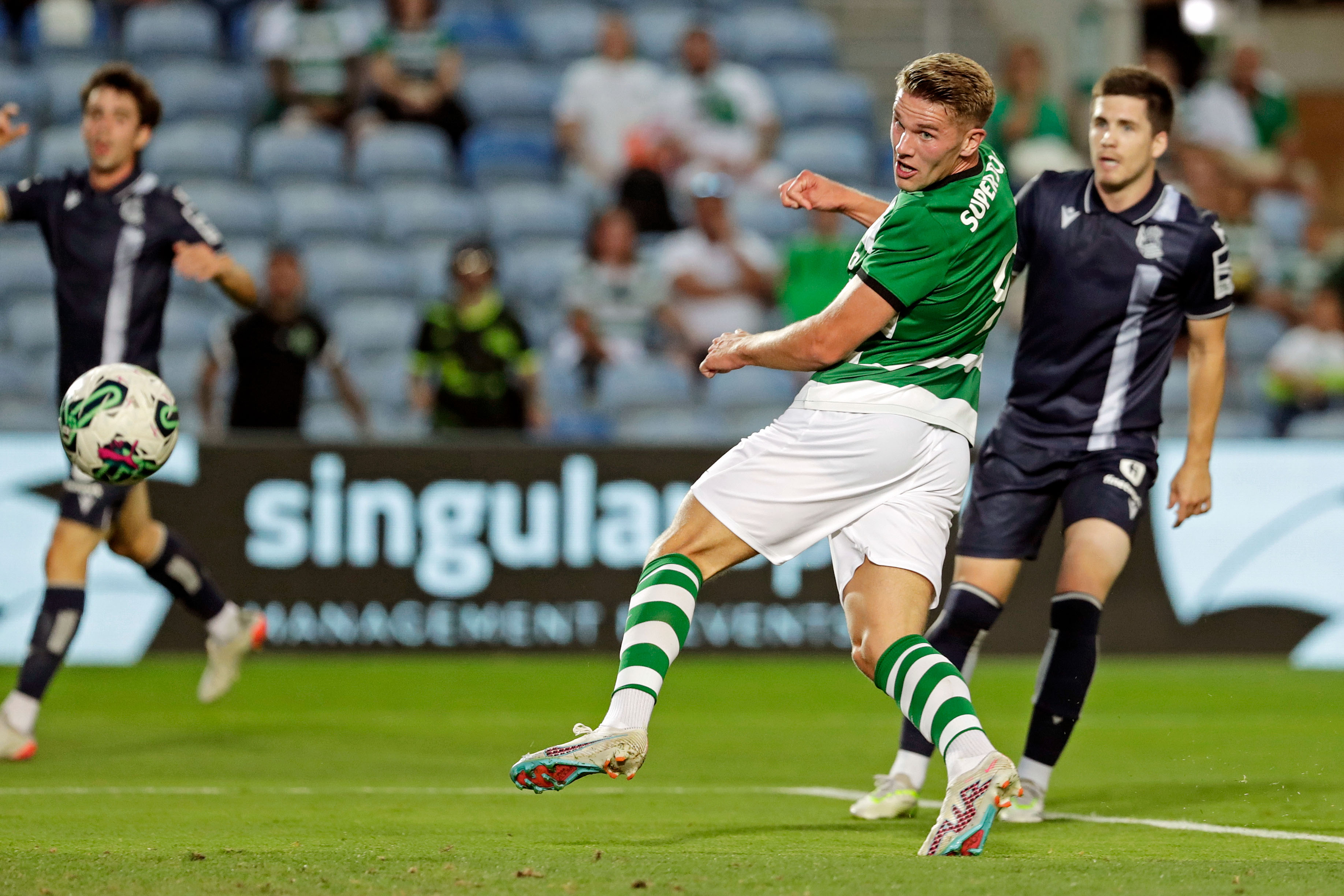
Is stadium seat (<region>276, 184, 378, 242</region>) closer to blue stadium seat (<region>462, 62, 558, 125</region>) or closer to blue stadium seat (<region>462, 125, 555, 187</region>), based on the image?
blue stadium seat (<region>462, 125, 555, 187</region>)

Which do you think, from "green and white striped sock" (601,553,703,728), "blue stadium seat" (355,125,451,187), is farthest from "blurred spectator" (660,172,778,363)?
"green and white striped sock" (601,553,703,728)

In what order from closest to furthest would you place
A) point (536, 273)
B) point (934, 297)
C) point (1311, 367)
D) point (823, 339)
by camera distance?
point (823, 339) < point (934, 297) < point (1311, 367) < point (536, 273)

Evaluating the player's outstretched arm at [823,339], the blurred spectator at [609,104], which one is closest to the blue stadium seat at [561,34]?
the blurred spectator at [609,104]

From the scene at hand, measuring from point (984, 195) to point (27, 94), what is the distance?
35.7 feet

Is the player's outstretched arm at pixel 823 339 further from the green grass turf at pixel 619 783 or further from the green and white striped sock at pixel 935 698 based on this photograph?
the green grass turf at pixel 619 783

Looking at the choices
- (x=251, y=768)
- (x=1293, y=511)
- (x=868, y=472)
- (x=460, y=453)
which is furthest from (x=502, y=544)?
(x=868, y=472)

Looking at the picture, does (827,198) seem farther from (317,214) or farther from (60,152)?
(60,152)

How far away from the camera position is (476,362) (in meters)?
11.0

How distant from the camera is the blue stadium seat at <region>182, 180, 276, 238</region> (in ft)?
42.2

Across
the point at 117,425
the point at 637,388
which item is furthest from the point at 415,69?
the point at 117,425

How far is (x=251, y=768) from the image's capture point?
6422 mm

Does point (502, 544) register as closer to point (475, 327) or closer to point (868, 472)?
point (475, 327)

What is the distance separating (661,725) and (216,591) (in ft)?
6.88

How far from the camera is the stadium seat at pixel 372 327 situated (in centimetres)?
1251
